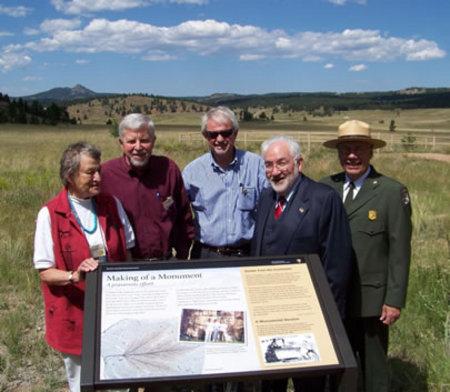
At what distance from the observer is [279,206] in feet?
11.2

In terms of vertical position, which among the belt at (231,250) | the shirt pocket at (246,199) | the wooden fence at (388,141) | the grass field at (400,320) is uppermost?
the shirt pocket at (246,199)

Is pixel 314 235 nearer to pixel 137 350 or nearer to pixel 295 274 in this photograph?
pixel 295 274

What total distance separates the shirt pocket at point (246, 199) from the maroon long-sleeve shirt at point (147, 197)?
463mm

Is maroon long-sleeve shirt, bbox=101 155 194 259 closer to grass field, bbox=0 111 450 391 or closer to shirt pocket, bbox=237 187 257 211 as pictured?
shirt pocket, bbox=237 187 257 211

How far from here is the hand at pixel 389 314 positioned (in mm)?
3527

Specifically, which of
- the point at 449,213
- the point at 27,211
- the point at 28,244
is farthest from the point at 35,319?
the point at 449,213

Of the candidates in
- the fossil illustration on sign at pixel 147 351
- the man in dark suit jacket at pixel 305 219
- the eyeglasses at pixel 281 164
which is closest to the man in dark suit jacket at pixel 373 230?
the man in dark suit jacket at pixel 305 219

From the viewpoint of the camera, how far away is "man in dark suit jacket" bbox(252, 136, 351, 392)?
127 inches

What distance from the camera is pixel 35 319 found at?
547cm

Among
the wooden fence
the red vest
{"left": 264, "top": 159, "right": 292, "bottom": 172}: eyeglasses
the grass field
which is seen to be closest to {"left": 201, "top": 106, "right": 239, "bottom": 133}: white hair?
{"left": 264, "top": 159, "right": 292, "bottom": 172}: eyeglasses

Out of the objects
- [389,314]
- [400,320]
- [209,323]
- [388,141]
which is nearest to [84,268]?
[209,323]

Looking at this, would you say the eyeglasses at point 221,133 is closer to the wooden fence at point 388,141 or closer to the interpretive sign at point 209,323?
the interpretive sign at point 209,323

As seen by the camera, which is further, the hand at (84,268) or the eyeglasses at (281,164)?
the eyeglasses at (281,164)

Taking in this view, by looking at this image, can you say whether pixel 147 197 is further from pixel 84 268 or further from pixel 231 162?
pixel 84 268
